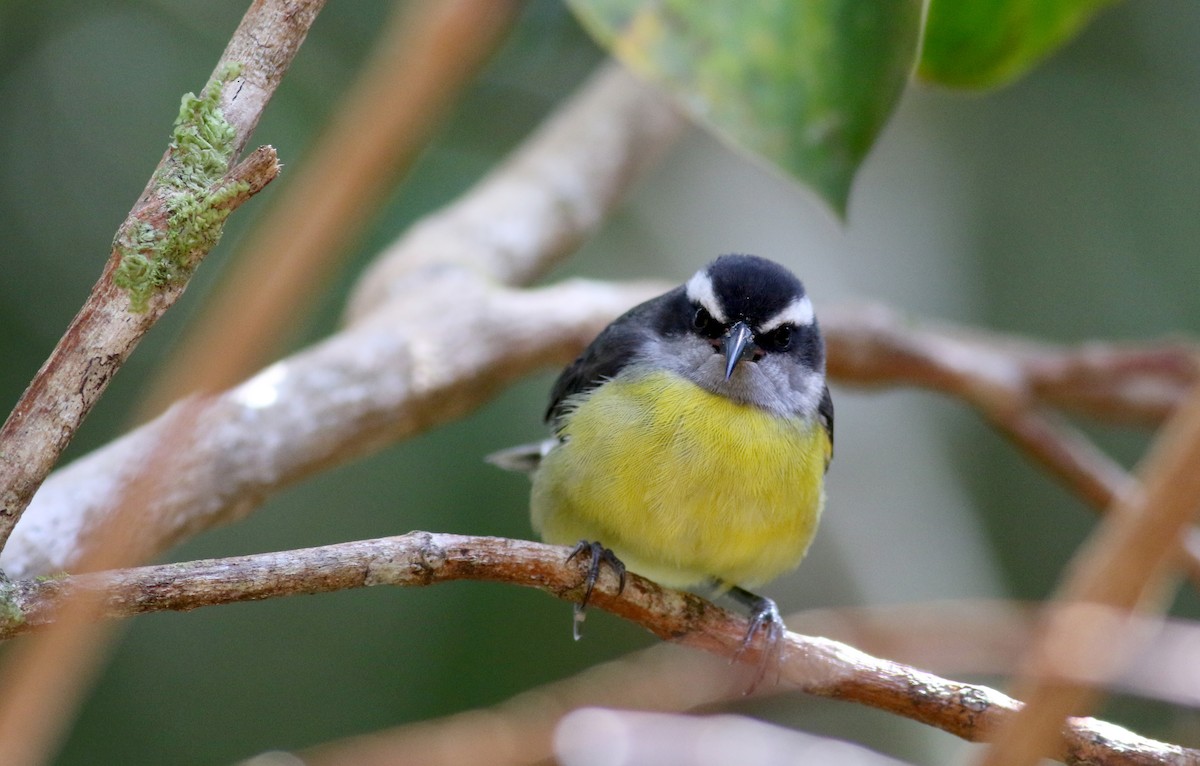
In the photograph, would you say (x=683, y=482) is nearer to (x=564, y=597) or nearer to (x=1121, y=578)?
(x=564, y=597)

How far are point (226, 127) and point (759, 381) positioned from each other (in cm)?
199

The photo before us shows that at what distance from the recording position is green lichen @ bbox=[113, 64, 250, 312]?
137cm

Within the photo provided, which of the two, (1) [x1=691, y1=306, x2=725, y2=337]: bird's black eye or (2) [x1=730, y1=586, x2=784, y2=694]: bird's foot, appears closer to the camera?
(2) [x1=730, y1=586, x2=784, y2=694]: bird's foot

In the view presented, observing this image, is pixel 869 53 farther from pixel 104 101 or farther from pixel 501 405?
pixel 104 101

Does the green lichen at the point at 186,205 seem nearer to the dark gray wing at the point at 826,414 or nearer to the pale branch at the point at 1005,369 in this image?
the dark gray wing at the point at 826,414

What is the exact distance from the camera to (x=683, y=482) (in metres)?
2.84

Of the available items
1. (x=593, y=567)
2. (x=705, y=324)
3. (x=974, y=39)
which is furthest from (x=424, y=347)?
(x=974, y=39)

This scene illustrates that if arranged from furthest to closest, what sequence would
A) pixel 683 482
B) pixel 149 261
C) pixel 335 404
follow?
pixel 335 404 → pixel 683 482 → pixel 149 261

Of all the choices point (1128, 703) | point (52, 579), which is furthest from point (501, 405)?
point (52, 579)

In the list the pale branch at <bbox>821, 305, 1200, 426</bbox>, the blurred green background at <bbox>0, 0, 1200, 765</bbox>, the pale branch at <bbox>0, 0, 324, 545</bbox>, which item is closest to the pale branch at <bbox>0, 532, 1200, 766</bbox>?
the pale branch at <bbox>0, 0, 324, 545</bbox>

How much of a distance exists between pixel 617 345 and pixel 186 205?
197 centimetres

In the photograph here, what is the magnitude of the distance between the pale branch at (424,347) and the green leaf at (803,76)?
1.21 metres

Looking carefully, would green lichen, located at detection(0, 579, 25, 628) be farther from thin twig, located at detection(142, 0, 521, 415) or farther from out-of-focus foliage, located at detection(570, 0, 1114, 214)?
out-of-focus foliage, located at detection(570, 0, 1114, 214)

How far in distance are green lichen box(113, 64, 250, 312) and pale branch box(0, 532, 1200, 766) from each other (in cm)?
37
